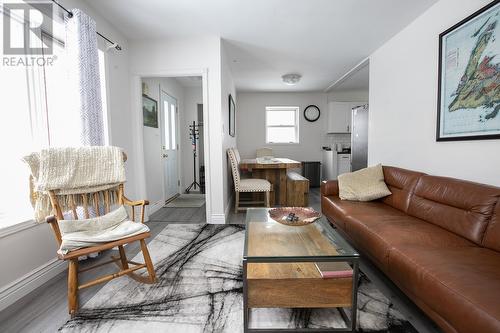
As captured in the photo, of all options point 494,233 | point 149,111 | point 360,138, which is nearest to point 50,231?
point 149,111

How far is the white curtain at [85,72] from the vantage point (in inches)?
76.5

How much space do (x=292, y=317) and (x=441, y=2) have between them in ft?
10.1

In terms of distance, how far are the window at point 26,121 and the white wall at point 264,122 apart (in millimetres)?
4257

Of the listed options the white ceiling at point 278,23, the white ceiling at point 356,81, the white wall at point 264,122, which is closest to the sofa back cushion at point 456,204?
the white ceiling at point 278,23

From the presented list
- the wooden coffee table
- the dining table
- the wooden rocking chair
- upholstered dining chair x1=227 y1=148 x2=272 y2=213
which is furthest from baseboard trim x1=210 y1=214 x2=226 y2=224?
the wooden coffee table

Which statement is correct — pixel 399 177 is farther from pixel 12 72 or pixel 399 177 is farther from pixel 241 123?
pixel 241 123

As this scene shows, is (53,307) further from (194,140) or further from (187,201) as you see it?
(194,140)

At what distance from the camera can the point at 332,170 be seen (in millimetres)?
5402

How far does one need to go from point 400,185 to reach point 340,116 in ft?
12.7

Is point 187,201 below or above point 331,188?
below

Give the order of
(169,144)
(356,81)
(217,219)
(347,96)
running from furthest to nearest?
1. (347,96)
2. (356,81)
3. (169,144)
4. (217,219)

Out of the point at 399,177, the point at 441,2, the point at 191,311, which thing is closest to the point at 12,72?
the point at 191,311

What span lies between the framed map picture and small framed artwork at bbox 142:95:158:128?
3582 millimetres

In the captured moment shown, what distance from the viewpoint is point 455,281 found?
105cm
